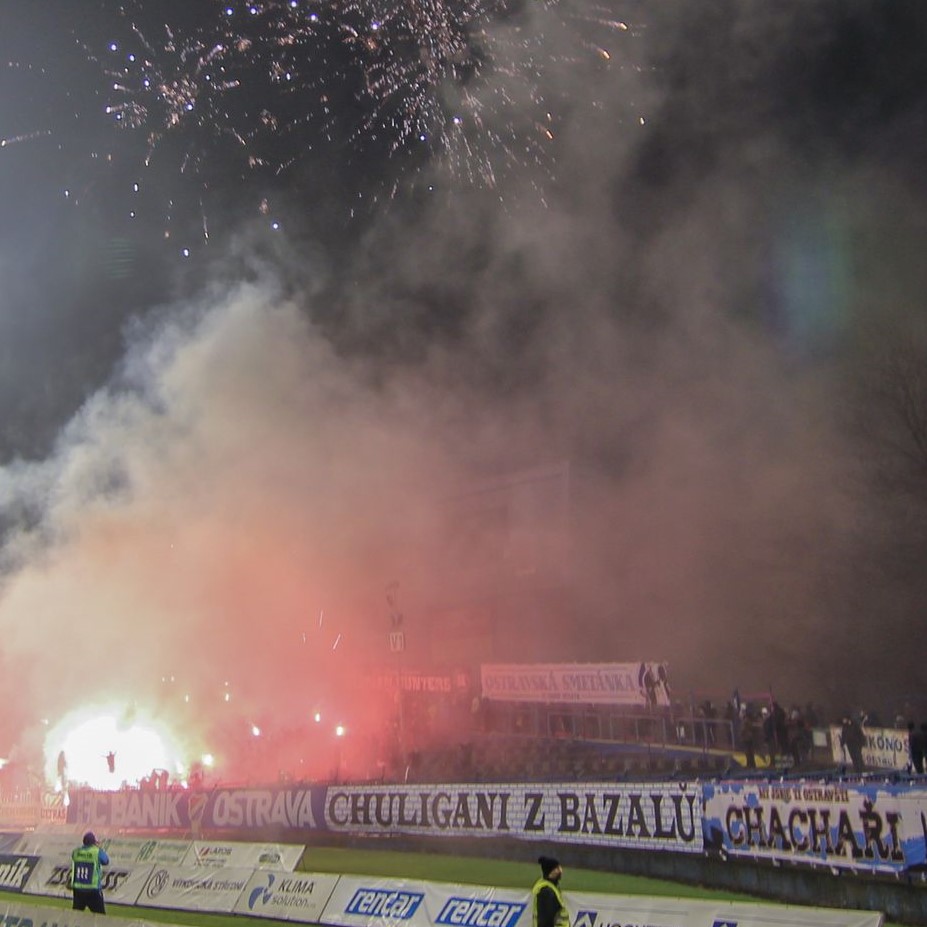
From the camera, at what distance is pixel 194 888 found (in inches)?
459

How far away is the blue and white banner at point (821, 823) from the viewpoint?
819 cm

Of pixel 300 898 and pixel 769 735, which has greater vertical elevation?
pixel 769 735

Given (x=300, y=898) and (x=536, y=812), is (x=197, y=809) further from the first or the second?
(x=300, y=898)

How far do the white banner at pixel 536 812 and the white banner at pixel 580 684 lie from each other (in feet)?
18.3

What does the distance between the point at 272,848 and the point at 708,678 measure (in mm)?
19832

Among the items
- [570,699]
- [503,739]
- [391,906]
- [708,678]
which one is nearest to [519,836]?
[391,906]

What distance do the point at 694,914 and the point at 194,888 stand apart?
7492mm

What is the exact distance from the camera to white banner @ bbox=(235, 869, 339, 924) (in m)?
9.98

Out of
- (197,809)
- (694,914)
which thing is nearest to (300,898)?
(694,914)

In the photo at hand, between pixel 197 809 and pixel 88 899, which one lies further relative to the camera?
pixel 197 809

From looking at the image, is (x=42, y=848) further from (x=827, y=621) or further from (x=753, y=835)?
(x=827, y=621)

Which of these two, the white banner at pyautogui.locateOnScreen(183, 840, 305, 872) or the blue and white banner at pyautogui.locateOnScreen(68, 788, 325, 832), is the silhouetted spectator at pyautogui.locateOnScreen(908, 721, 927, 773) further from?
the blue and white banner at pyautogui.locateOnScreen(68, 788, 325, 832)

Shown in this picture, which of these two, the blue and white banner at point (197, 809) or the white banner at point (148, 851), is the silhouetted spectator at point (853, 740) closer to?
the blue and white banner at point (197, 809)

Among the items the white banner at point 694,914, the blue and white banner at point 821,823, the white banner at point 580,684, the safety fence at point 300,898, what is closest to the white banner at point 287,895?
the safety fence at point 300,898
